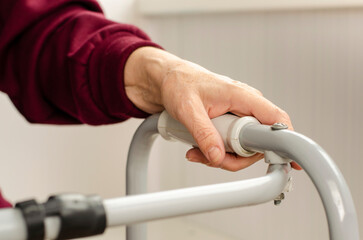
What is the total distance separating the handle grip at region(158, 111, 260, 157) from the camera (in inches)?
20.7

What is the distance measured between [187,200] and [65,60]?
44 centimetres

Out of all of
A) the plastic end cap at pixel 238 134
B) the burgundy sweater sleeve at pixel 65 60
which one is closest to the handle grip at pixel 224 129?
the plastic end cap at pixel 238 134

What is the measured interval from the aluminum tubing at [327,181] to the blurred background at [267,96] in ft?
2.99

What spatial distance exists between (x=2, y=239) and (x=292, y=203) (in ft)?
4.07

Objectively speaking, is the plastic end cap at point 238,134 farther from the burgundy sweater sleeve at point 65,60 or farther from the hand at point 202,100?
the burgundy sweater sleeve at point 65,60

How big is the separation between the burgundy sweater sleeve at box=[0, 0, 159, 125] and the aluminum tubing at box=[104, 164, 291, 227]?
0.30 m

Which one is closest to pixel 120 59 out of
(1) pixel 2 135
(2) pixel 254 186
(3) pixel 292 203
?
(2) pixel 254 186

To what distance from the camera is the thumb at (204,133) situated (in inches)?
21.3

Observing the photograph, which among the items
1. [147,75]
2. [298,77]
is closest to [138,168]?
[147,75]

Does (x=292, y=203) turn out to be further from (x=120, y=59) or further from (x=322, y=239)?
(x=120, y=59)

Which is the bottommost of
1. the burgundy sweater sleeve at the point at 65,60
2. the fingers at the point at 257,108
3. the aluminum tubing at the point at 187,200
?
the burgundy sweater sleeve at the point at 65,60

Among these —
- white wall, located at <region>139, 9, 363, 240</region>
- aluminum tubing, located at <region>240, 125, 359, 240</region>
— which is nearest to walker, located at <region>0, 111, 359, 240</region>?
aluminum tubing, located at <region>240, 125, 359, 240</region>

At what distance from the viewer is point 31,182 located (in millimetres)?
1805

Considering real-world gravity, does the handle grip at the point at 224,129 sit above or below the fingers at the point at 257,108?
below
